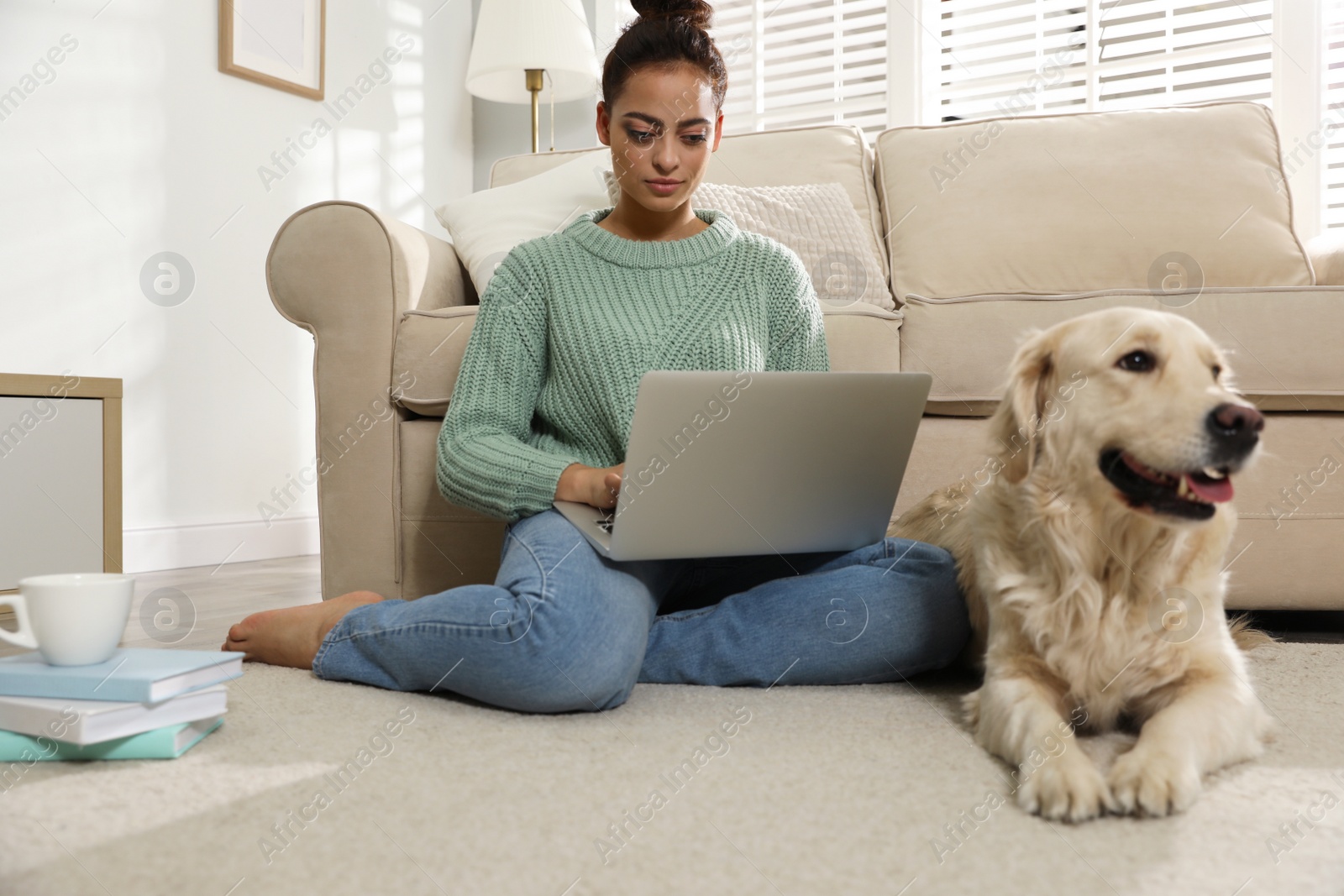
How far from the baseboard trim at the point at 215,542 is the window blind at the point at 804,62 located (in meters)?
2.08

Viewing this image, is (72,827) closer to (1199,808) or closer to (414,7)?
(1199,808)

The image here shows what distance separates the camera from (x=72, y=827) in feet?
2.79

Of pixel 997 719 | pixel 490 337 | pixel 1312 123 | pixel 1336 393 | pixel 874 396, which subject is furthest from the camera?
pixel 1312 123

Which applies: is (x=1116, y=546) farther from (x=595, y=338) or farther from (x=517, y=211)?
(x=517, y=211)

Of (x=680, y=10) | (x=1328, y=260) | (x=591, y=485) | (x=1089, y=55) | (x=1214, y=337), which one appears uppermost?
(x=1089, y=55)

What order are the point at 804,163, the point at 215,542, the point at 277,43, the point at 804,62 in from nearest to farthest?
1. the point at 804,163
2. the point at 215,542
3. the point at 277,43
4. the point at 804,62

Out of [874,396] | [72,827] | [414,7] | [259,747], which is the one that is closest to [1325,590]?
[874,396]

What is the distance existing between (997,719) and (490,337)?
89 cm

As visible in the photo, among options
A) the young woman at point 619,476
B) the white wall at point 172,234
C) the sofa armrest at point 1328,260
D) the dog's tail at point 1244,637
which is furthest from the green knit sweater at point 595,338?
the white wall at point 172,234

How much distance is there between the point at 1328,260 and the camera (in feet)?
7.13

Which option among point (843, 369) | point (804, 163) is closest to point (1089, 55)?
point (804, 163)

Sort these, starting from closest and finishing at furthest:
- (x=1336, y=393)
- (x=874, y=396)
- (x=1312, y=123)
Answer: (x=874, y=396)
(x=1336, y=393)
(x=1312, y=123)

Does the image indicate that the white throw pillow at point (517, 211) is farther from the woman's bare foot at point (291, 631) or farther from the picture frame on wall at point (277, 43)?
the picture frame on wall at point (277, 43)

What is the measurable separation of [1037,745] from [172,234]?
9.04 ft
